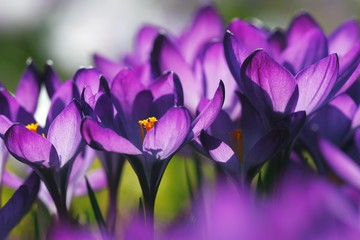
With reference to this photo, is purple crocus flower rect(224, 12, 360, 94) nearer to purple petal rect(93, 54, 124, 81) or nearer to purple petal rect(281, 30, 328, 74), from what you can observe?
purple petal rect(281, 30, 328, 74)

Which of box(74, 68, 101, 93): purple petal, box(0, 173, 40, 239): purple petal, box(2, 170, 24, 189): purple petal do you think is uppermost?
box(74, 68, 101, 93): purple petal

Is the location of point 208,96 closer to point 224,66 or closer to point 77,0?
point 224,66

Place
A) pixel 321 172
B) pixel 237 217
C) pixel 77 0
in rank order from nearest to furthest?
pixel 237 217, pixel 321 172, pixel 77 0

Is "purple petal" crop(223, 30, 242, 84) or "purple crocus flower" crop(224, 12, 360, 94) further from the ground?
"purple petal" crop(223, 30, 242, 84)

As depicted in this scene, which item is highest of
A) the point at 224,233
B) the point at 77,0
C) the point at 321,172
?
the point at 224,233

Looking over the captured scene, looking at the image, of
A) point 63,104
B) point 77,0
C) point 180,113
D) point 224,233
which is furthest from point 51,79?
point 77,0

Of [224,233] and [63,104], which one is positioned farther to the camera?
[63,104]

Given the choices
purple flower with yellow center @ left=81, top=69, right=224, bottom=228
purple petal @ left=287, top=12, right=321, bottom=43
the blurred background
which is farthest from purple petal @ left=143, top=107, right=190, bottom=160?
the blurred background
